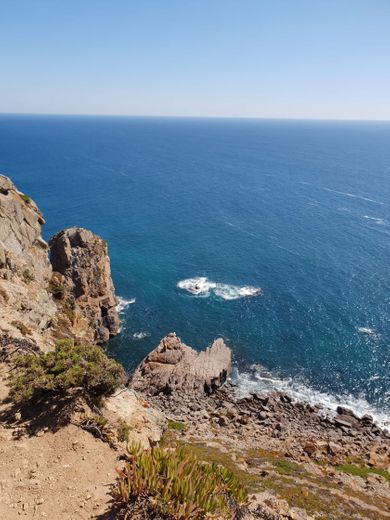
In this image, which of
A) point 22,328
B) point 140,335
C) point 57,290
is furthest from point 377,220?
point 22,328

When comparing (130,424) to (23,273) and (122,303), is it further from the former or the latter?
(122,303)

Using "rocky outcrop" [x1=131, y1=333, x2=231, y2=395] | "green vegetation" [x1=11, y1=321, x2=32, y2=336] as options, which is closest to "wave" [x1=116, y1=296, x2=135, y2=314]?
"rocky outcrop" [x1=131, y1=333, x2=231, y2=395]

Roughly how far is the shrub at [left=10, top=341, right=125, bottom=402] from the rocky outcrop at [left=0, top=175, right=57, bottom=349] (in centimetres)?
783

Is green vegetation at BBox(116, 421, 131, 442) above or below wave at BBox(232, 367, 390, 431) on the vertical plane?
above

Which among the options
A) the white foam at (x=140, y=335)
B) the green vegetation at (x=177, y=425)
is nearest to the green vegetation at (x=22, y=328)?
the green vegetation at (x=177, y=425)

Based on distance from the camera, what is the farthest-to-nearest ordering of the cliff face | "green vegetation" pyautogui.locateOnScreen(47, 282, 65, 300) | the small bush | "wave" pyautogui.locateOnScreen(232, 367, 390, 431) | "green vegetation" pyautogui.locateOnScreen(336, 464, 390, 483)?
"green vegetation" pyautogui.locateOnScreen(47, 282, 65, 300) → "wave" pyautogui.locateOnScreen(232, 367, 390, 431) → the small bush → the cliff face → "green vegetation" pyautogui.locateOnScreen(336, 464, 390, 483)

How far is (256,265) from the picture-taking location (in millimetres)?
90875

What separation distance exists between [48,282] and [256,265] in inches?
1949

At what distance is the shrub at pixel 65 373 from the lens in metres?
21.7

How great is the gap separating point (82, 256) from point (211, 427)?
3530 cm

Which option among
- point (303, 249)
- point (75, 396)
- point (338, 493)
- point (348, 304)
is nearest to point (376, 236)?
point (303, 249)

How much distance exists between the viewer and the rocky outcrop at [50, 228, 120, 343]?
62.8m

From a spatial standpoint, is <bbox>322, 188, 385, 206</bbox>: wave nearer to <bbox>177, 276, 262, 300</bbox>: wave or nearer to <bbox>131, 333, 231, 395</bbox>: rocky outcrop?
<bbox>177, 276, 262, 300</bbox>: wave

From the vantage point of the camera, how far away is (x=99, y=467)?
769 inches
